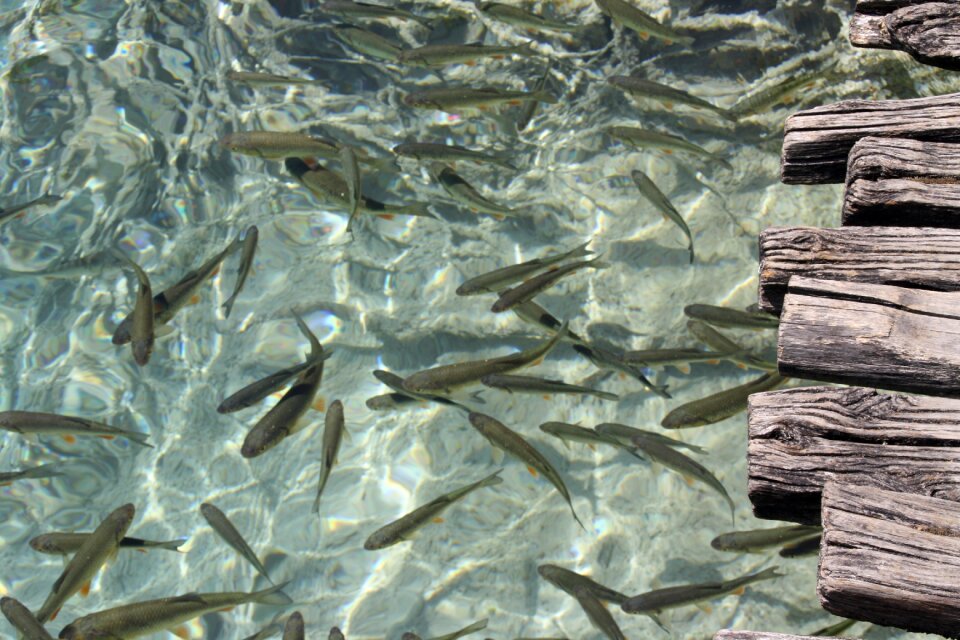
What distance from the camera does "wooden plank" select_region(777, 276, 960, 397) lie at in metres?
2.00

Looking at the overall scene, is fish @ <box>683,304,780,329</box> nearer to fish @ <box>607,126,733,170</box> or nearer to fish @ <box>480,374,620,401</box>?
fish @ <box>480,374,620,401</box>

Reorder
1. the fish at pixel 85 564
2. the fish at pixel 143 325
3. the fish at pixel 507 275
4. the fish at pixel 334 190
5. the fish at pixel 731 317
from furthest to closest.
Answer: the fish at pixel 334 190 → the fish at pixel 507 275 → the fish at pixel 731 317 → the fish at pixel 143 325 → the fish at pixel 85 564

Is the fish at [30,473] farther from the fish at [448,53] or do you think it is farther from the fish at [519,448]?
the fish at [448,53]

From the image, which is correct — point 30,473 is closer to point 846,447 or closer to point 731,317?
point 731,317

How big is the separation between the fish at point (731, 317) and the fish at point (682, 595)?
1518mm

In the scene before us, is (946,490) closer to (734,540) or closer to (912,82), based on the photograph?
(734,540)

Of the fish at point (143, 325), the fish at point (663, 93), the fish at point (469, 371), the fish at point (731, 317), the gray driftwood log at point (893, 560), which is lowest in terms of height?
the fish at point (469, 371)

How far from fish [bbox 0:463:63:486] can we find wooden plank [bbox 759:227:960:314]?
4.54 meters

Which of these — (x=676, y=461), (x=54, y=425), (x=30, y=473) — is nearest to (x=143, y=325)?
(x=54, y=425)

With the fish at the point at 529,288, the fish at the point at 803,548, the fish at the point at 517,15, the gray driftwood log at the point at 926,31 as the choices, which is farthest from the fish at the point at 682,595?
the fish at the point at 517,15

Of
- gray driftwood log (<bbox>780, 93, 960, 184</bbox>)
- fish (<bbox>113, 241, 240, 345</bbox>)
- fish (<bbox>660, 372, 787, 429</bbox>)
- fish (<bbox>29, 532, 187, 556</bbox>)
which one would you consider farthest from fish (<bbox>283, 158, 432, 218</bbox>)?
gray driftwood log (<bbox>780, 93, 960, 184</bbox>)

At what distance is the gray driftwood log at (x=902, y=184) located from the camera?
2303mm

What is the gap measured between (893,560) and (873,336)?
578mm

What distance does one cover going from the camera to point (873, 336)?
6.69 ft
